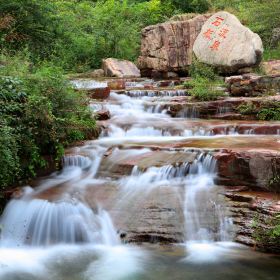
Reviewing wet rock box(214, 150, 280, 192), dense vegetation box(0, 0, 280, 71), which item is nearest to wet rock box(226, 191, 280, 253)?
wet rock box(214, 150, 280, 192)

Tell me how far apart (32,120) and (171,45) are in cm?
1086

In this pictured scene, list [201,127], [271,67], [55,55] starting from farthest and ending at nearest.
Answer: [55,55] < [271,67] < [201,127]

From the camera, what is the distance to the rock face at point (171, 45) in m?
17.1

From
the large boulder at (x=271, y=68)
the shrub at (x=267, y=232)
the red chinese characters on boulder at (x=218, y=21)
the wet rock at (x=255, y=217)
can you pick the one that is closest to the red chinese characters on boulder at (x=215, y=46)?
the red chinese characters on boulder at (x=218, y=21)

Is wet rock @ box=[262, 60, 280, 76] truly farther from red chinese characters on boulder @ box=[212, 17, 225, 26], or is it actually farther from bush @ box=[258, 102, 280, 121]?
bush @ box=[258, 102, 280, 121]

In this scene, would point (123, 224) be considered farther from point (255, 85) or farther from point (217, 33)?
point (217, 33)

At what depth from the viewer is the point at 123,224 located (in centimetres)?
620

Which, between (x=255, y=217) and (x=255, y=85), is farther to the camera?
(x=255, y=85)

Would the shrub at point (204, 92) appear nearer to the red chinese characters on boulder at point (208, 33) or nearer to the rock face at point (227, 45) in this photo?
the rock face at point (227, 45)

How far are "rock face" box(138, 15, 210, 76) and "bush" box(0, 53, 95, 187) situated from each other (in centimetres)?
908

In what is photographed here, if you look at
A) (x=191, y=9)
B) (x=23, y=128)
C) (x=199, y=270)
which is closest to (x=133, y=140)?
(x=23, y=128)

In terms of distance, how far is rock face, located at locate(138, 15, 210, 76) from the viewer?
17.1 m

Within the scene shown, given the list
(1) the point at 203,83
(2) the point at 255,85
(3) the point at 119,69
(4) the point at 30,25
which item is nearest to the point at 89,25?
(3) the point at 119,69

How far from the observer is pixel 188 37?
56.6ft
